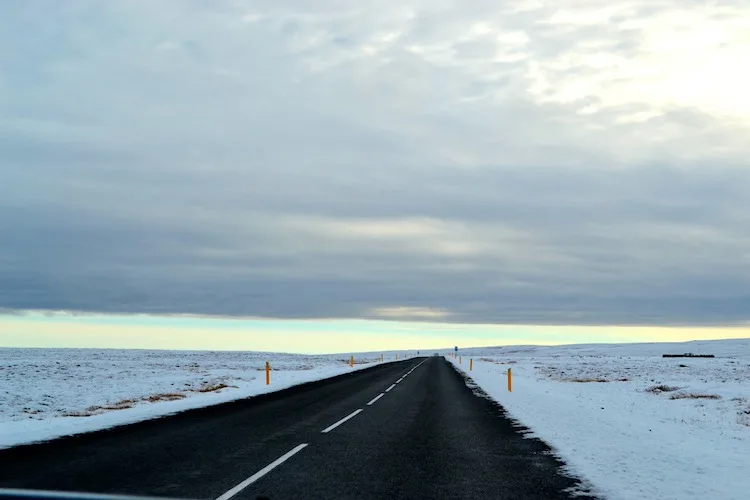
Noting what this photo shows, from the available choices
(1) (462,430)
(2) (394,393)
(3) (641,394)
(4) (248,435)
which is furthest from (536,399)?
(4) (248,435)

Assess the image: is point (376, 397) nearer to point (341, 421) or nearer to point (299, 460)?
point (341, 421)

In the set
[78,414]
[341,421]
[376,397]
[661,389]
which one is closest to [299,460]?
[341,421]

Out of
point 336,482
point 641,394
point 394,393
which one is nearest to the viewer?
point 336,482

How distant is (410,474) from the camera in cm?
920

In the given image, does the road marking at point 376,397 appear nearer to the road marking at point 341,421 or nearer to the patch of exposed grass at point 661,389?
the road marking at point 341,421

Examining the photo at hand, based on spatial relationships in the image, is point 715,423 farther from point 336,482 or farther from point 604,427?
point 336,482

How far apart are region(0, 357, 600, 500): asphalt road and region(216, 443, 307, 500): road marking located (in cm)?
2

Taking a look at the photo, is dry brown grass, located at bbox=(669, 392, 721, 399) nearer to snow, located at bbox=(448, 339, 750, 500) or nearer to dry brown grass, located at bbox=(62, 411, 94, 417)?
snow, located at bbox=(448, 339, 750, 500)

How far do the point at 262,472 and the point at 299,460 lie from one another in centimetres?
116

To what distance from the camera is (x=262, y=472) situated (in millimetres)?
9070

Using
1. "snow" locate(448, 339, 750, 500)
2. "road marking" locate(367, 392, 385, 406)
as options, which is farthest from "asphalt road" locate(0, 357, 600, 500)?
"road marking" locate(367, 392, 385, 406)

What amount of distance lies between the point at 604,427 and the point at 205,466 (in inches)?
394

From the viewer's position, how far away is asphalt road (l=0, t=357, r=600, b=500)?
8023 mm

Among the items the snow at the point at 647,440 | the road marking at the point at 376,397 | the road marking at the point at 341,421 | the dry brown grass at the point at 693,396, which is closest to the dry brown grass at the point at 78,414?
the road marking at the point at 341,421
